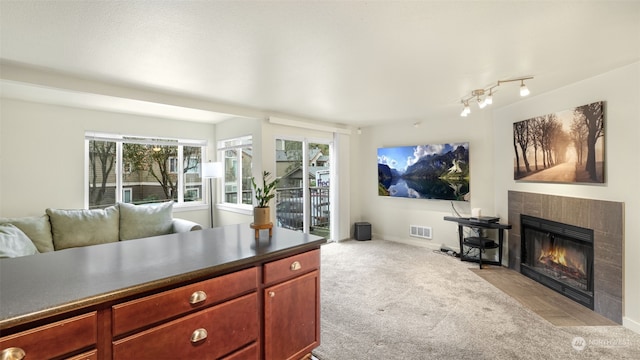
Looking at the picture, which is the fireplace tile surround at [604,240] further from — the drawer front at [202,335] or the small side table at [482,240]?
the drawer front at [202,335]

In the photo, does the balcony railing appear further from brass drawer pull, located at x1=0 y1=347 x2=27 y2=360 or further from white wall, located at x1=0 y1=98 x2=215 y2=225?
brass drawer pull, located at x1=0 y1=347 x2=27 y2=360

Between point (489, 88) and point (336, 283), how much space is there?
281 centimetres

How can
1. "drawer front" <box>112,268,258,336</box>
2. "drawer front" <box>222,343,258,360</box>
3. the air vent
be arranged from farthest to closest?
the air vent < "drawer front" <box>222,343,258,360</box> < "drawer front" <box>112,268,258,336</box>

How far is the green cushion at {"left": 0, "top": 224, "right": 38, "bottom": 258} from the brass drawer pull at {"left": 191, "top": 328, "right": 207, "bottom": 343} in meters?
2.15

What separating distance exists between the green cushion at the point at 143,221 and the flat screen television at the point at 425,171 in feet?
12.2

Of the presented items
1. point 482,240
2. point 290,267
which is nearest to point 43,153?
point 290,267

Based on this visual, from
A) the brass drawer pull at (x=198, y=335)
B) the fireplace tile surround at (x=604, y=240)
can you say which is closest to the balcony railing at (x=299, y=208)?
the brass drawer pull at (x=198, y=335)

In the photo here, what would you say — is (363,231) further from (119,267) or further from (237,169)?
(119,267)

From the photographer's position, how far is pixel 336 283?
131 inches

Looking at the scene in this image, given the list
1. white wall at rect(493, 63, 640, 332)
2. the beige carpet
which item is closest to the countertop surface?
the beige carpet

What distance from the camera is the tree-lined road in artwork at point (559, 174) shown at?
294cm

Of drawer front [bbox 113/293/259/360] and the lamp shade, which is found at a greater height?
the lamp shade

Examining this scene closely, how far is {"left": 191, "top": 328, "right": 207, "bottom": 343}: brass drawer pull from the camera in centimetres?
128

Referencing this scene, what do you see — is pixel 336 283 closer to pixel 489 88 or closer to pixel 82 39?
pixel 489 88
